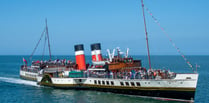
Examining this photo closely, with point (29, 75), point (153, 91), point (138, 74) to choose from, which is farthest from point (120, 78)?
point (29, 75)

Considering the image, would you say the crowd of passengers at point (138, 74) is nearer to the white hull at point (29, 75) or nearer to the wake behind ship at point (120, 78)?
the wake behind ship at point (120, 78)

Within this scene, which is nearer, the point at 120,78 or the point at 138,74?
the point at 138,74

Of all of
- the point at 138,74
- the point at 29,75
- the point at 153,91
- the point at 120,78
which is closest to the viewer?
the point at 153,91

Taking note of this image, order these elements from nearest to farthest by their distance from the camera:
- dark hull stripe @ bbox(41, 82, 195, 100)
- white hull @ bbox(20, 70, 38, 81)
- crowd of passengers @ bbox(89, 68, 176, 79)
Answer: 1. dark hull stripe @ bbox(41, 82, 195, 100)
2. crowd of passengers @ bbox(89, 68, 176, 79)
3. white hull @ bbox(20, 70, 38, 81)

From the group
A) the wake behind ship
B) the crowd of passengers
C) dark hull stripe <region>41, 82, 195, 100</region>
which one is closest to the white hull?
the wake behind ship

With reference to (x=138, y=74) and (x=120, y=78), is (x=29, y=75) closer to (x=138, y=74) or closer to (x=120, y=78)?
(x=120, y=78)

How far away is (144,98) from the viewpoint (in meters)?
36.9

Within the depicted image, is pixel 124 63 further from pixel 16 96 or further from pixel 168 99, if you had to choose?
pixel 16 96

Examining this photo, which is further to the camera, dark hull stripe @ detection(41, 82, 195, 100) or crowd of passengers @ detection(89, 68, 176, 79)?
crowd of passengers @ detection(89, 68, 176, 79)

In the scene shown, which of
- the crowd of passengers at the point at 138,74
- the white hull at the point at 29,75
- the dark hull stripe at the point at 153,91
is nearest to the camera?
the dark hull stripe at the point at 153,91

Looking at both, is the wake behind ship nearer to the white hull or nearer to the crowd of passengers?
the crowd of passengers

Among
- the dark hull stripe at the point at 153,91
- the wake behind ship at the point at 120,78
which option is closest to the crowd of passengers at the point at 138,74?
the wake behind ship at the point at 120,78

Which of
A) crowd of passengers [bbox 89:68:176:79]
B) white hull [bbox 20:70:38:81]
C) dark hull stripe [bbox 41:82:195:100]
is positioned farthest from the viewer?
white hull [bbox 20:70:38:81]

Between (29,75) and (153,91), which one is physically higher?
(29,75)
